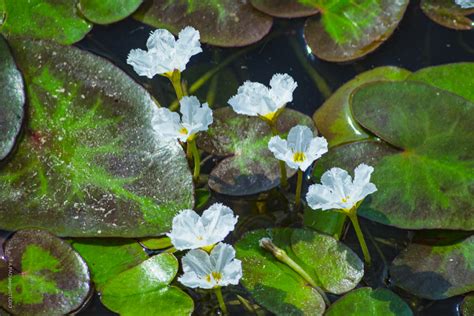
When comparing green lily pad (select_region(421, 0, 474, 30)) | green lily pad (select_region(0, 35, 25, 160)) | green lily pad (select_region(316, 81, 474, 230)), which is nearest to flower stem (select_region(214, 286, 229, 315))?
green lily pad (select_region(316, 81, 474, 230))

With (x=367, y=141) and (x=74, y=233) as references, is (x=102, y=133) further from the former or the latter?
(x=367, y=141)

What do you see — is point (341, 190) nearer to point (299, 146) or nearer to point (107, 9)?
point (299, 146)

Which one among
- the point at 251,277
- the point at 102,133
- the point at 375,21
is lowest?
the point at 251,277

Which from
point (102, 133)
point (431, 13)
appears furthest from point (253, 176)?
point (431, 13)

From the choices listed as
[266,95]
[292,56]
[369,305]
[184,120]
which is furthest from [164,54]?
[369,305]

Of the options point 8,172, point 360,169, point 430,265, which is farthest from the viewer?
point 8,172

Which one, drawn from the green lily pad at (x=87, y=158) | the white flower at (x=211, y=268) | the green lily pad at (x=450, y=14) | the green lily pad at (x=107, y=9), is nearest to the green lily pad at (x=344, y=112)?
the green lily pad at (x=450, y=14)
